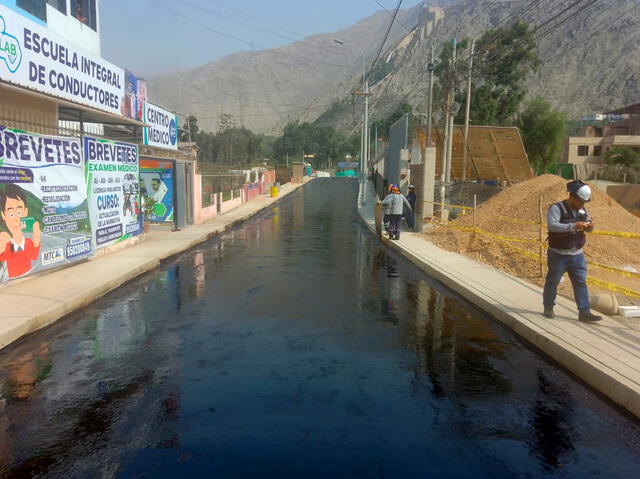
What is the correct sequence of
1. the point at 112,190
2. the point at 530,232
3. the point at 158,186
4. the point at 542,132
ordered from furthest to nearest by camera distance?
the point at 542,132
the point at 158,186
the point at 112,190
the point at 530,232

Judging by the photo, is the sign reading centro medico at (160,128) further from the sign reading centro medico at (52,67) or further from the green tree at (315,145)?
the green tree at (315,145)

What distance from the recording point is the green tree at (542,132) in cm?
6206

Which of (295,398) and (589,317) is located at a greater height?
(589,317)

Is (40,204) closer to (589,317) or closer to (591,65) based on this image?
(589,317)

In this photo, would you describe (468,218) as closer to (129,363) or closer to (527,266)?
(527,266)

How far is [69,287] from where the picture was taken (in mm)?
9852

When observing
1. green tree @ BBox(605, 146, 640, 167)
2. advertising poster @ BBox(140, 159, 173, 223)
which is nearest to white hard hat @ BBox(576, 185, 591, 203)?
advertising poster @ BBox(140, 159, 173, 223)

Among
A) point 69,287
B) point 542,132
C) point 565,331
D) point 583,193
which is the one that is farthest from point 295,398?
point 542,132

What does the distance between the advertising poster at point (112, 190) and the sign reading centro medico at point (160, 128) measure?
3.30 meters

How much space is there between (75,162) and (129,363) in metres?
7.63

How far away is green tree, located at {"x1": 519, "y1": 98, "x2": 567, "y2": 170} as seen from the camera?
6206 cm

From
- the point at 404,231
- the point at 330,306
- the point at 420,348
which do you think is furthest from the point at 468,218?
the point at 420,348

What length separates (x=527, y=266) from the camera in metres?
12.3

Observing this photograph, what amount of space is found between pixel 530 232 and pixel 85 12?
1723 centimetres
